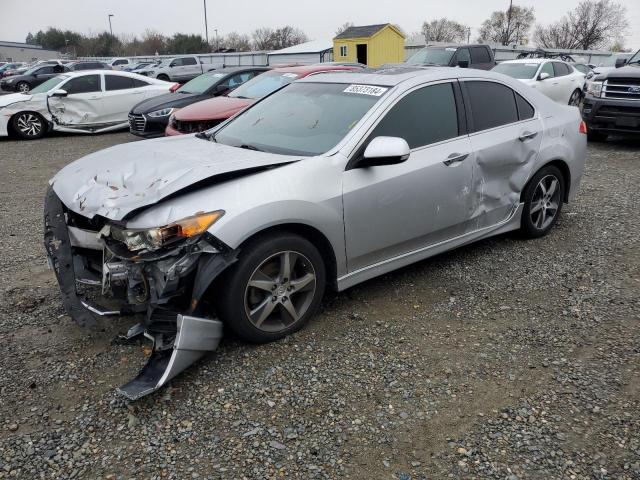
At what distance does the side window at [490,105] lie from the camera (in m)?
4.42

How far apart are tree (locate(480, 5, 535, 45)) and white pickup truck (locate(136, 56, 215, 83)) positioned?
49697 mm

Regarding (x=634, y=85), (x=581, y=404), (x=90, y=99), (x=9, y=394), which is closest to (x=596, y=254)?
(x=581, y=404)

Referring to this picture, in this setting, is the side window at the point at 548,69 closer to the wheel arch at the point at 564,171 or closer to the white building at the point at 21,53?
the wheel arch at the point at 564,171

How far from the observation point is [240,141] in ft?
13.4

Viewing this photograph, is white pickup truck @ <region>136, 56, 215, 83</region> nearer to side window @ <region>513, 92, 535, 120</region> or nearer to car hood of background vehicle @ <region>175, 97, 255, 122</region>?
car hood of background vehicle @ <region>175, 97, 255, 122</region>

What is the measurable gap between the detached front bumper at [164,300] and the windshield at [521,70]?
42.1ft

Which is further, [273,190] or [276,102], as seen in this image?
[276,102]

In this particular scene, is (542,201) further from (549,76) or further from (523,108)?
(549,76)

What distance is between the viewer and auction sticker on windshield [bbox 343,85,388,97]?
395 centimetres

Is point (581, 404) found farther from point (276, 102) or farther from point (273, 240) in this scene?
point (276, 102)

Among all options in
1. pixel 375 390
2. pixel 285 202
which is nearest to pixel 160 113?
pixel 285 202

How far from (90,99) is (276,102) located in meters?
10.0

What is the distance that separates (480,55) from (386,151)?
1511 cm

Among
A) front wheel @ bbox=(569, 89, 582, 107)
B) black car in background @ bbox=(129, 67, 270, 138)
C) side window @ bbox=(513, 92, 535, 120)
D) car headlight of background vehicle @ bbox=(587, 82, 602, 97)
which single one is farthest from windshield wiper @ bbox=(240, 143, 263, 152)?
front wheel @ bbox=(569, 89, 582, 107)
